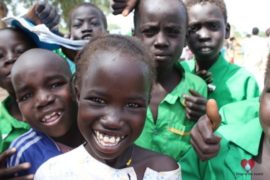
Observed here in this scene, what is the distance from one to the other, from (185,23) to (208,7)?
1.57 feet

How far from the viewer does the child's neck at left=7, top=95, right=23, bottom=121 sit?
83.2 inches

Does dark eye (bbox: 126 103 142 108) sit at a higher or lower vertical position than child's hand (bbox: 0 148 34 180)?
higher

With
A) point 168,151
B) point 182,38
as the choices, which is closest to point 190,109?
Answer: point 168,151

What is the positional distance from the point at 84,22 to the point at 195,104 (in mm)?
1794

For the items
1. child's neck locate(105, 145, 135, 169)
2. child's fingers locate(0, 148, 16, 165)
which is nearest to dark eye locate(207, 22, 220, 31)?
child's neck locate(105, 145, 135, 169)

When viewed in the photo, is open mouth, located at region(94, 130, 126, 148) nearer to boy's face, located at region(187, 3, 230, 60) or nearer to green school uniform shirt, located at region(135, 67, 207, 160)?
green school uniform shirt, located at region(135, 67, 207, 160)

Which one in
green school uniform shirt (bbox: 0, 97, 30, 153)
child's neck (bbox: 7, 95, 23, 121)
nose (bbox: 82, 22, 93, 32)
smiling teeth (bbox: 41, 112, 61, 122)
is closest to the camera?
smiling teeth (bbox: 41, 112, 61, 122)

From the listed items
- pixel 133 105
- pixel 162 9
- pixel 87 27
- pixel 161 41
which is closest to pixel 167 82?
pixel 161 41

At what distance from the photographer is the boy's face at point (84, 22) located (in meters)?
3.43

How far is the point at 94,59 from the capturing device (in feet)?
4.89

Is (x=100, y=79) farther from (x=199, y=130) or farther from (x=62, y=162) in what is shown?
(x=199, y=130)

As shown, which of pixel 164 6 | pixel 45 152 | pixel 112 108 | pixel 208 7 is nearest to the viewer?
pixel 112 108

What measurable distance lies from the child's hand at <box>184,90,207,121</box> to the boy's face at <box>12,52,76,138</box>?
24.6 inches

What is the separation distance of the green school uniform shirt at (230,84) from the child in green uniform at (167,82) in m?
0.33
